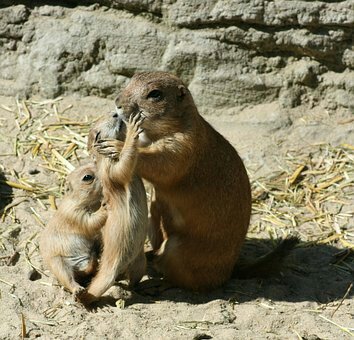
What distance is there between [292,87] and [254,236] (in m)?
2.26

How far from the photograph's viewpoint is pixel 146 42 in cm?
928

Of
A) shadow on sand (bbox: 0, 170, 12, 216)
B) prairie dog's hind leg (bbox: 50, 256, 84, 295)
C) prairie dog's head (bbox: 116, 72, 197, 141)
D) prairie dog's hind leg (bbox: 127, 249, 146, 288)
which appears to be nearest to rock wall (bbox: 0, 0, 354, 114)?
shadow on sand (bbox: 0, 170, 12, 216)

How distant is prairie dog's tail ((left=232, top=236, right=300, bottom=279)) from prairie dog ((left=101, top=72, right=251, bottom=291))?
0.19 m

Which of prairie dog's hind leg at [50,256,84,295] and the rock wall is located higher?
the rock wall

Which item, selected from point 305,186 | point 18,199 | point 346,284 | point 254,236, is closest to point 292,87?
point 305,186

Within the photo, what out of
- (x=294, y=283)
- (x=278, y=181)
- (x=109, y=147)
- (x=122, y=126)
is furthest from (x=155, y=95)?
(x=278, y=181)

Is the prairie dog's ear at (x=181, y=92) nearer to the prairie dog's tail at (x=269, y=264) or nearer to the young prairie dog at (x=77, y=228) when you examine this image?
the young prairie dog at (x=77, y=228)

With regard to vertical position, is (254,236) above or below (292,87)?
below

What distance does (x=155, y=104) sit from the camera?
6734 mm

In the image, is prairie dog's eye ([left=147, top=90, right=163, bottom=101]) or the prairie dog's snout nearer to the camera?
the prairie dog's snout

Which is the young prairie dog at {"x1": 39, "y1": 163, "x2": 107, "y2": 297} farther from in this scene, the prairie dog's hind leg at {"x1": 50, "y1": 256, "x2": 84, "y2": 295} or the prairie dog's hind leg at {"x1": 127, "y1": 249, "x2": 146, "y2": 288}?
the prairie dog's hind leg at {"x1": 127, "y1": 249, "x2": 146, "y2": 288}

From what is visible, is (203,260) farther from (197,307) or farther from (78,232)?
(78,232)

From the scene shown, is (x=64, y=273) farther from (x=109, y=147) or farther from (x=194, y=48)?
(x=194, y=48)

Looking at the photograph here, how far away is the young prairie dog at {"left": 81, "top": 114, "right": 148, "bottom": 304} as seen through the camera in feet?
21.0
